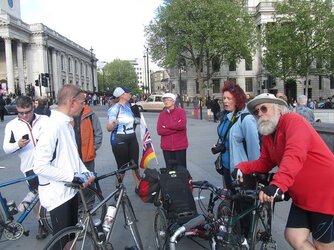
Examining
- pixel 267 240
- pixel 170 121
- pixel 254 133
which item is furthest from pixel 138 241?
pixel 170 121

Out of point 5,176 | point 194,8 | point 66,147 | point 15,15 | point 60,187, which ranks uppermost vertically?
point 15,15

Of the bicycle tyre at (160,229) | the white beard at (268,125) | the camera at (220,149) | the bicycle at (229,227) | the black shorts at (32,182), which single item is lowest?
the bicycle tyre at (160,229)

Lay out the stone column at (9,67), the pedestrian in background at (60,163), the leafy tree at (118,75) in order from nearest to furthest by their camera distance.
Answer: the pedestrian in background at (60,163), the stone column at (9,67), the leafy tree at (118,75)

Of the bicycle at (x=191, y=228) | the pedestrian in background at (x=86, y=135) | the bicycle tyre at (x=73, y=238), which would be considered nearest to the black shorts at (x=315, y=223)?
the bicycle at (x=191, y=228)

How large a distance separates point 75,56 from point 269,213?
11283 cm

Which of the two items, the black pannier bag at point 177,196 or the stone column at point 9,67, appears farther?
the stone column at point 9,67

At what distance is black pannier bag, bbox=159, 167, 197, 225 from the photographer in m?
4.38

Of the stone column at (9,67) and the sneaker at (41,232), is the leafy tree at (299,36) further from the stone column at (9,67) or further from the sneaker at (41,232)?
the stone column at (9,67)

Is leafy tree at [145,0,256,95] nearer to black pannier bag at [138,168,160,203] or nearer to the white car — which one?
the white car

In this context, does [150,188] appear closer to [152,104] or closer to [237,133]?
[237,133]

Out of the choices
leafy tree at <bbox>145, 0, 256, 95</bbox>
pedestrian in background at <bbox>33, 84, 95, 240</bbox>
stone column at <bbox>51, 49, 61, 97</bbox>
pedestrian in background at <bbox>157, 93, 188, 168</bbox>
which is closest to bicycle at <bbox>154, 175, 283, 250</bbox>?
pedestrian in background at <bbox>33, 84, 95, 240</bbox>

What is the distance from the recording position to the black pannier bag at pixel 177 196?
4.38m

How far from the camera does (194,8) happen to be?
155ft

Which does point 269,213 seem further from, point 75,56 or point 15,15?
point 75,56
